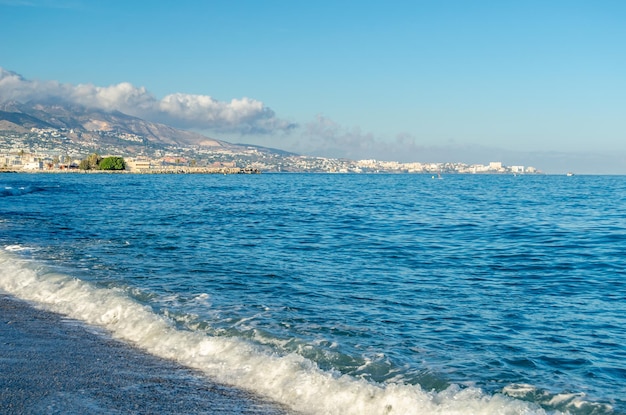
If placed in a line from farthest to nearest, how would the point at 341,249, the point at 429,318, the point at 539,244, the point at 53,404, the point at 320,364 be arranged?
the point at 539,244 < the point at 341,249 < the point at 429,318 < the point at 320,364 < the point at 53,404

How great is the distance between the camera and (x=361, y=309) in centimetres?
1288

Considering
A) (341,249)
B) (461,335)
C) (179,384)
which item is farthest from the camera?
(341,249)

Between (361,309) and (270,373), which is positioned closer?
(270,373)

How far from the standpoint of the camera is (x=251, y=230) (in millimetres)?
30359

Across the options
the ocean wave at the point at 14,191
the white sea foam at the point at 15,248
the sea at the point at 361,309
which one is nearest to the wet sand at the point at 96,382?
the sea at the point at 361,309

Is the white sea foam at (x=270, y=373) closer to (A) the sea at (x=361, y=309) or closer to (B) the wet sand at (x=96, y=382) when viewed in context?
(A) the sea at (x=361, y=309)

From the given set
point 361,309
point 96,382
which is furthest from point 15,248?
point 96,382

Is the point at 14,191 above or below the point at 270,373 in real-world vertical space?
below

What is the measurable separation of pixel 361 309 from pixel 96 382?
6.24m

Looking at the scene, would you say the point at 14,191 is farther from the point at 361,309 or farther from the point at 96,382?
the point at 96,382

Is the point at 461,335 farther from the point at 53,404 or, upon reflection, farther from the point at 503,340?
the point at 53,404

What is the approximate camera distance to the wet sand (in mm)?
7129

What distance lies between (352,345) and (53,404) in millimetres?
4823

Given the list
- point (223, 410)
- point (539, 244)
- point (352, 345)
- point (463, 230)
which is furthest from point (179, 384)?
point (463, 230)
